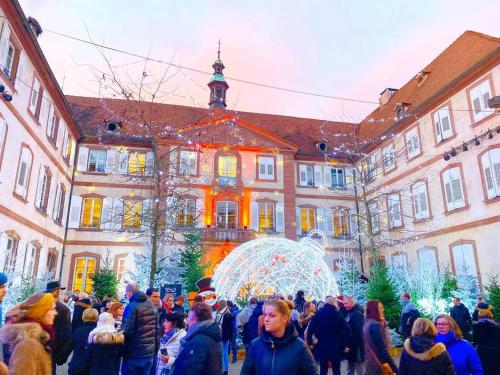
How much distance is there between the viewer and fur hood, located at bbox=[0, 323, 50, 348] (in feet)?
10.0

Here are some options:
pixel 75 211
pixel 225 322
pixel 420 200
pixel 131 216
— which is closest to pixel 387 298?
pixel 225 322

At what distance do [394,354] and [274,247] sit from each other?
5167 millimetres

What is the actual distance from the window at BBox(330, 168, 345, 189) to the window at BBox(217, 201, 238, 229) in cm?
849

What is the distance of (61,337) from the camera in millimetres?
5242

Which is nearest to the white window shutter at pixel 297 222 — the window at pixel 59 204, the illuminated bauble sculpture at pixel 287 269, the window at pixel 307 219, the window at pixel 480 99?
the window at pixel 307 219

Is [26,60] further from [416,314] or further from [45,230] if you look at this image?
[416,314]

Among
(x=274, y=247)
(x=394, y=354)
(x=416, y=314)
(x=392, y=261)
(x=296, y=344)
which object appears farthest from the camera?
(x=392, y=261)

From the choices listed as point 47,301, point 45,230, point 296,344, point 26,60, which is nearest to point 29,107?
point 26,60

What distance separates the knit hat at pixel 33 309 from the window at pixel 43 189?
18.6 m

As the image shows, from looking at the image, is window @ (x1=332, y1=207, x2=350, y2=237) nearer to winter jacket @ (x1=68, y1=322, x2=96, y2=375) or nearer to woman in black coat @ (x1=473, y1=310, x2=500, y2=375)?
woman in black coat @ (x1=473, y1=310, x2=500, y2=375)

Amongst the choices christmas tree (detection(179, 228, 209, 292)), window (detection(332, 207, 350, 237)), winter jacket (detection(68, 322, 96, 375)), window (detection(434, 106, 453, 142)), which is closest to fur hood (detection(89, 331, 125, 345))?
winter jacket (detection(68, 322, 96, 375))

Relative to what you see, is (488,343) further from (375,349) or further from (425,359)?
(425,359)

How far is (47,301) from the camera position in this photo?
3.42 metres

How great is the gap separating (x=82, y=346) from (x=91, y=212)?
2241 cm
